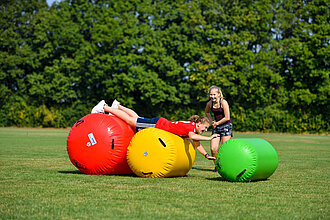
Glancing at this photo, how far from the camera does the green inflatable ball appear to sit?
30.3 feet

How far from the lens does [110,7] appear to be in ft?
161

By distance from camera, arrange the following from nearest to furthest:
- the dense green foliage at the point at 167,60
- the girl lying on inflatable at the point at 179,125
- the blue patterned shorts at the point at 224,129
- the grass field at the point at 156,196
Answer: the grass field at the point at 156,196
the girl lying on inflatable at the point at 179,125
the blue patterned shorts at the point at 224,129
the dense green foliage at the point at 167,60

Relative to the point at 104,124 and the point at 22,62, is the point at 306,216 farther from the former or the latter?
the point at 22,62

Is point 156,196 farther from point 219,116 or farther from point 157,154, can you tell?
point 219,116

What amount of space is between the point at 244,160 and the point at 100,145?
3112 mm

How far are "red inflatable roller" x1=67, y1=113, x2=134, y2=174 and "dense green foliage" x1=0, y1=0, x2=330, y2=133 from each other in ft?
106

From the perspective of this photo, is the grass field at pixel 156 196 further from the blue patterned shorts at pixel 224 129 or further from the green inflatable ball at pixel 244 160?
the blue patterned shorts at pixel 224 129

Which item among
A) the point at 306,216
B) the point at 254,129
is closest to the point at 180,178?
the point at 306,216

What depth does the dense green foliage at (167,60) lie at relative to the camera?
137 ft

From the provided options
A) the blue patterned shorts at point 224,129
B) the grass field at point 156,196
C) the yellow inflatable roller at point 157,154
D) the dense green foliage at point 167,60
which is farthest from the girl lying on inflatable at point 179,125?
the dense green foliage at point 167,60

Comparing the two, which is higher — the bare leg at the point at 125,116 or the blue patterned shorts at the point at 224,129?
the bare leg at the point at 125,116

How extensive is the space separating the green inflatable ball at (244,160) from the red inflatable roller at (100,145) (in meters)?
2.15

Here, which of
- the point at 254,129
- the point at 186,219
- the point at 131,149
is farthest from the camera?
the point at 254,129

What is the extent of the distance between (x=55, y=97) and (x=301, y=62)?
961 inches
